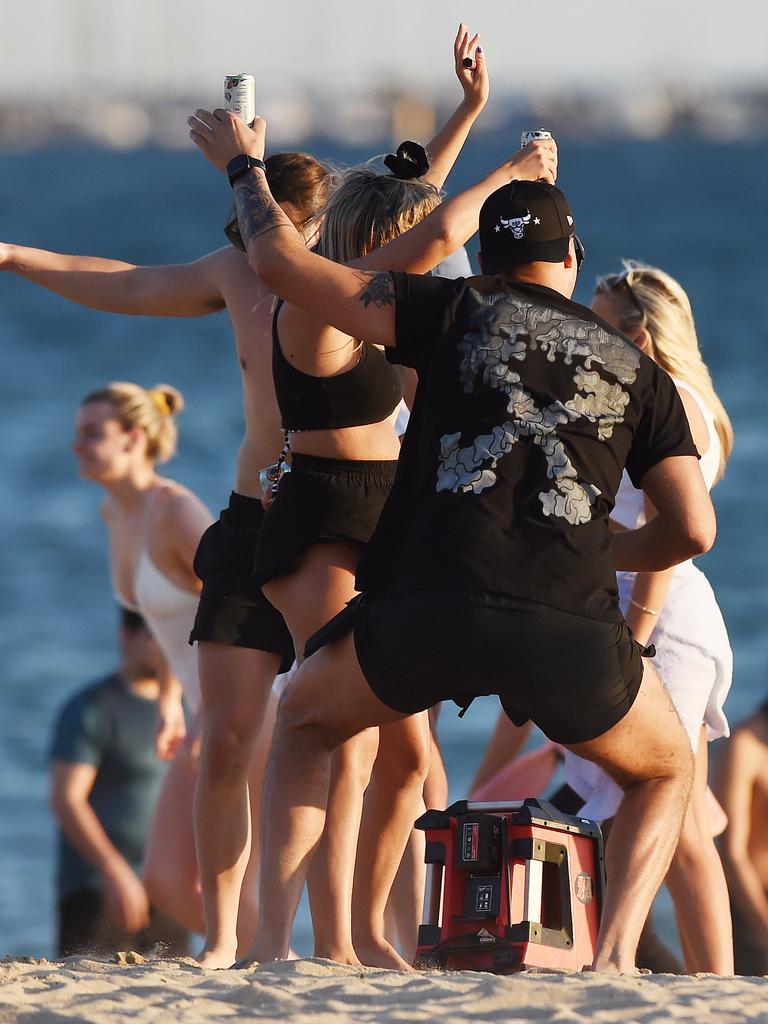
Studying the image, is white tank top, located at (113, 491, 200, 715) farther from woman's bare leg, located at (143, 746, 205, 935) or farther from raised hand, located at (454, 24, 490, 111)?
raised hand, located at (454, 24, 490, 111)

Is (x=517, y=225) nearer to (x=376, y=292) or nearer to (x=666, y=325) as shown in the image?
(x=376, y=292)

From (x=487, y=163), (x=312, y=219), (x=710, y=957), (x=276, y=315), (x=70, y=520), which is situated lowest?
(x=710, y=957)

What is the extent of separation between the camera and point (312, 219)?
13.7 feet

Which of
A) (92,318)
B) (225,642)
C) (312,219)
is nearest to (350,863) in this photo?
(225,642)

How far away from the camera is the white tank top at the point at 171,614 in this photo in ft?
19.0

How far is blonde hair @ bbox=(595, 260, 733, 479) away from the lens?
4852 millimetres

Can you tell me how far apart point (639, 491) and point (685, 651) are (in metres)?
0.46

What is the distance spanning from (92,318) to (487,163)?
3389cm

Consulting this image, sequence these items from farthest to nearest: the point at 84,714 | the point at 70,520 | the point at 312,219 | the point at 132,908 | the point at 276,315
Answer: the point at 70,520 → the point at 84,714 → the point at 132,908 → the point at 312,219 → the point at 276,315

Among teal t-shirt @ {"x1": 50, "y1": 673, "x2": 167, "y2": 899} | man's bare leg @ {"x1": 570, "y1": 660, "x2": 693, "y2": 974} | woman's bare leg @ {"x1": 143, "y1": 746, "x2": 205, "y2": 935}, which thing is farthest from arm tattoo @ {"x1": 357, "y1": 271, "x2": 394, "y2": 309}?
teal t-shirt @ {"x1": 50, "y1": 673, "x2": 167, "y2": 899}

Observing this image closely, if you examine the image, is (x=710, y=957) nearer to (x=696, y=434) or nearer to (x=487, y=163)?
(x=696, y=434)

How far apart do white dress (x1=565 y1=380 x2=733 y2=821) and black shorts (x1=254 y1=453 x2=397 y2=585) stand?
1013mm

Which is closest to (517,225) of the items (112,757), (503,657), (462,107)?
(503,657)

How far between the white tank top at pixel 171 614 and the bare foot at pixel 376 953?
171 cm
